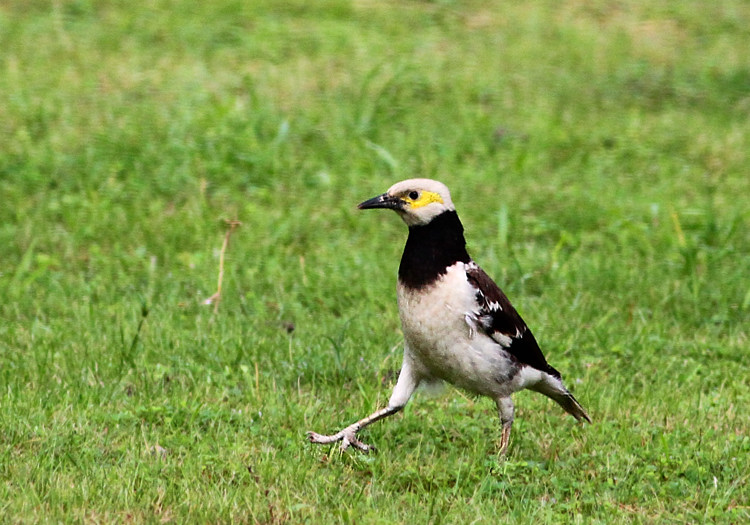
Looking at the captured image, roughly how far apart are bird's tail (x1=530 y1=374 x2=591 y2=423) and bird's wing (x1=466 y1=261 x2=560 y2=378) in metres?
0.05

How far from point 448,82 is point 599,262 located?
11.6ft

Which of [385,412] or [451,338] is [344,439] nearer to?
[385,412]

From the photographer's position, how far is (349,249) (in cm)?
866

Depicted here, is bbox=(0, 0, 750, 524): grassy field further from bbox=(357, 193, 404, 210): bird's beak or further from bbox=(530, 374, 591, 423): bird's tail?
bbox=(357, 193, 404, 210): bird's beak

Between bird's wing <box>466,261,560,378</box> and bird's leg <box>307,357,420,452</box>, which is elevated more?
bird's wing <box>466,261,560,378</box>

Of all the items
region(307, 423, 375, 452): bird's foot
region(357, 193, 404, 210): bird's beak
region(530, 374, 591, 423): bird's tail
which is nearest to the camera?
region(357, 193, 404, 210): bird's beak

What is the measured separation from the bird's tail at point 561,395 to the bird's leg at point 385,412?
26.7 inches

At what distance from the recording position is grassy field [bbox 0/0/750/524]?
5.45 meters

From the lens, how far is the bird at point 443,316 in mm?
5508

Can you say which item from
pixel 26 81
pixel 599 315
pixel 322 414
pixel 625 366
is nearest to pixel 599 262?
pixel 599 315

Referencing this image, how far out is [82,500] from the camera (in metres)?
4.93

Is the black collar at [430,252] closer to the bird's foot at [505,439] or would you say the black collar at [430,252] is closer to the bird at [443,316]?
the bird at [443,316]

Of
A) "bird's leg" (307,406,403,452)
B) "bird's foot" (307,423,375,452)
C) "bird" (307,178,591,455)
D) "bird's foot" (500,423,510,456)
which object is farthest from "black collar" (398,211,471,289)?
"bird's foot" (500,423,510,456)

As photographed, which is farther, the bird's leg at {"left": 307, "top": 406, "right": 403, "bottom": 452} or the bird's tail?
the bird's tail
